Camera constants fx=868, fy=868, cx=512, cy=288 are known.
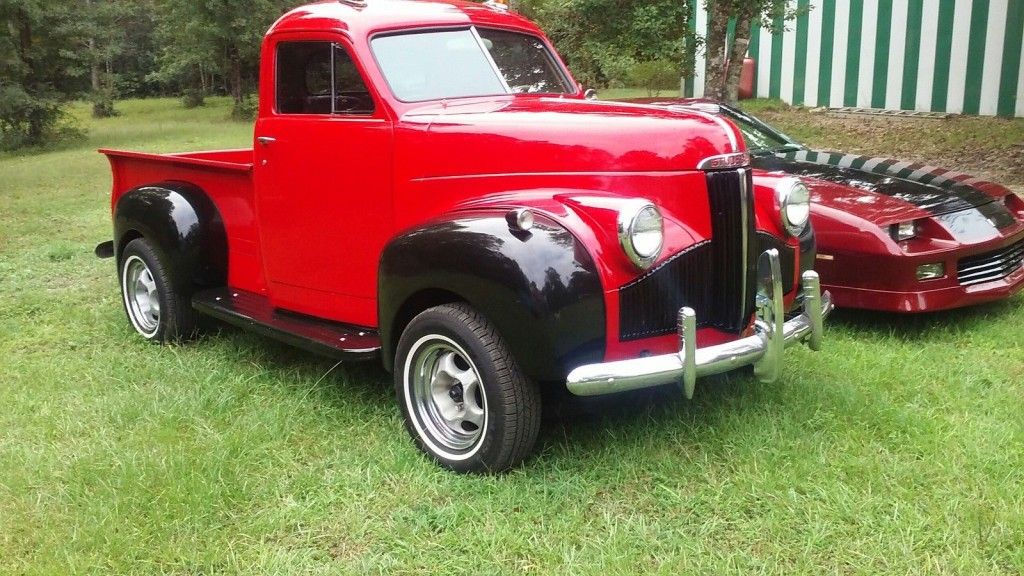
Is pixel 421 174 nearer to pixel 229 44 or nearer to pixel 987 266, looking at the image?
pixel 987 266

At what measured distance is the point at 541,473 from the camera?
3432mm

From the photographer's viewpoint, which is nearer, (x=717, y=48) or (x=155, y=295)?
(x=155, y=295)

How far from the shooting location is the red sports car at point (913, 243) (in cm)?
476

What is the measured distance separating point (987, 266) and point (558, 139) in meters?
2.97

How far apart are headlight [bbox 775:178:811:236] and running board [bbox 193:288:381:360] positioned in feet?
6.21

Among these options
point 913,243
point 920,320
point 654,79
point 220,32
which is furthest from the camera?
point 220,32

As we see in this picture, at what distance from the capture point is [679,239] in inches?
131

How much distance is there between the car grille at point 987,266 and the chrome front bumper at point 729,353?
5.49ft

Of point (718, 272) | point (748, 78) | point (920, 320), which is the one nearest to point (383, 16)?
point (718, 272)

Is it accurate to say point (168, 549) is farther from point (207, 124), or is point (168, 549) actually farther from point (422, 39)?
point (207, 124)

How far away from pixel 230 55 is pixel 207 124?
3.24 meters

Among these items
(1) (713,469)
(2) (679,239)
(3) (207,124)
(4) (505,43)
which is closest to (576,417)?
(1) (713,469)

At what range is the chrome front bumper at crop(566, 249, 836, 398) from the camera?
3.01 m

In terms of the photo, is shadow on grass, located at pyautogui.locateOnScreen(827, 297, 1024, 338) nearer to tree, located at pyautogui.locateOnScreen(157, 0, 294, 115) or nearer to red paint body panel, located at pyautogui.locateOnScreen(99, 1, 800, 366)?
red paint body panel, located at pyautogui.locateOnScreen(99, 1, 800, 366)
